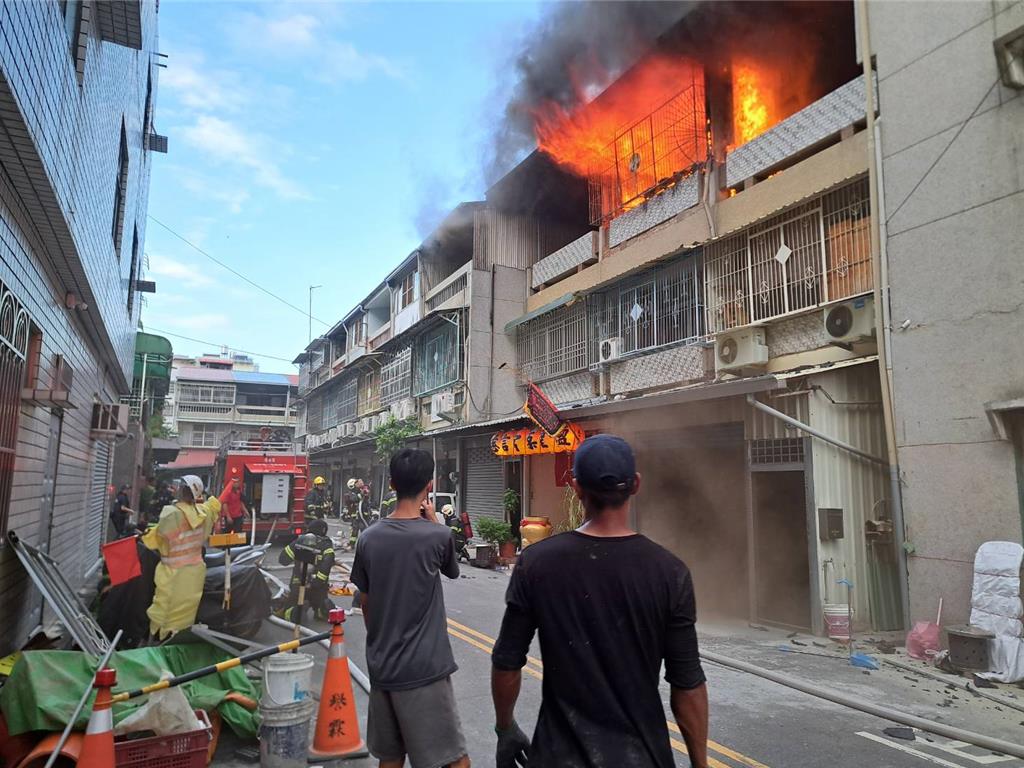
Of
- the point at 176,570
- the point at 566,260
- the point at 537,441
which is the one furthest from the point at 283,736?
the point at 566,260

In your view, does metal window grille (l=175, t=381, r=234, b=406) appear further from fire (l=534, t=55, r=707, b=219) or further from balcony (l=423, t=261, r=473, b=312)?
fire (l=534, t=55, r=707, b=219)

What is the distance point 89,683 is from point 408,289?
932 inches

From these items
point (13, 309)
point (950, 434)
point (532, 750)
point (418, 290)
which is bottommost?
point (532, 750)

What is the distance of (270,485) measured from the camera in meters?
17.6

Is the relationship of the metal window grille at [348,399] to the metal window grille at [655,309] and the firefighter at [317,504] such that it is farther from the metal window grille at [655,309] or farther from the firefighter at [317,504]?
the metal window grille at [655,309]

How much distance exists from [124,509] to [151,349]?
29.8 feet

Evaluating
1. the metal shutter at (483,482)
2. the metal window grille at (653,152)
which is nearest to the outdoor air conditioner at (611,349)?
the metal window grille at (653,152)

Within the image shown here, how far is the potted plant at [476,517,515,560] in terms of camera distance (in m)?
16.4

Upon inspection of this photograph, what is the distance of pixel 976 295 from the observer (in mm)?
7578

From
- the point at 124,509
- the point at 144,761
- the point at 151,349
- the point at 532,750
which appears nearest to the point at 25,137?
the point at 144,761

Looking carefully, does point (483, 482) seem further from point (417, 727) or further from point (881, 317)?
point (417, 727)

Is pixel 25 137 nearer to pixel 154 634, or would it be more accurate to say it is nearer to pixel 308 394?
pixel 154 634

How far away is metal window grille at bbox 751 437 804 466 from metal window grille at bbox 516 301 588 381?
634cm

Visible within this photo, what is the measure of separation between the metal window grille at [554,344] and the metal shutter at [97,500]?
10.5m
